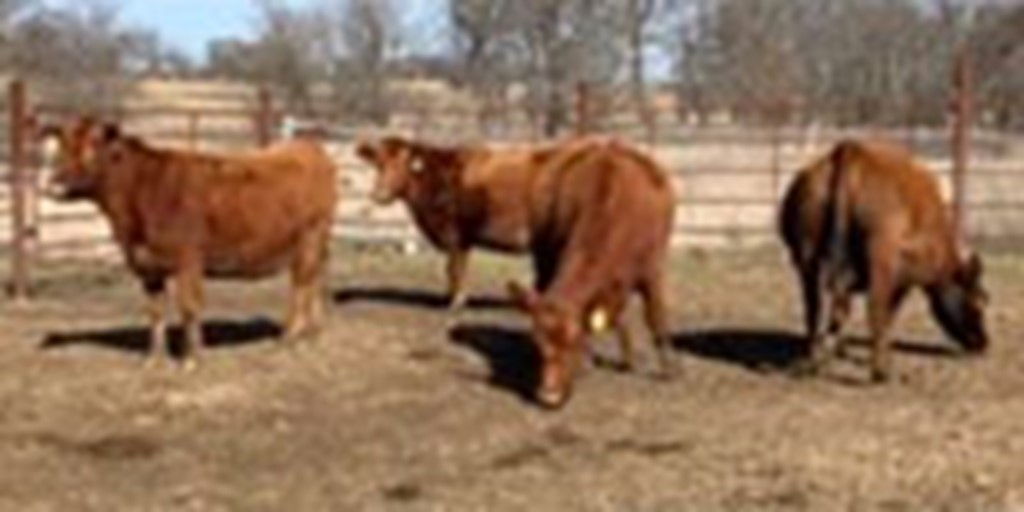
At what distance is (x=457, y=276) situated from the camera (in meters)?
13.7

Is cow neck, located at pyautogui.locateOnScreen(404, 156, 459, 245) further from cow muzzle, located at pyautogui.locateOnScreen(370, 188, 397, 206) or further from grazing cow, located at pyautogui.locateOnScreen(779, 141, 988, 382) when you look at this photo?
grazing cow, located at pyautogui.locateOnScreen(779, 141, 988, 382)

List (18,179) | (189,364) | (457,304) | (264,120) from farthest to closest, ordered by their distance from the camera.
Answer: (264,120), (18,179), (457,304), (189,364)

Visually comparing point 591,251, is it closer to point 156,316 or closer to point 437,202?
point 156,316

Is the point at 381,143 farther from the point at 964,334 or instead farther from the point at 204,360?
the point at 964,334

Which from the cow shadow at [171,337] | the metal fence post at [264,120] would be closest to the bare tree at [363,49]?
the metal fence post at [264,120]

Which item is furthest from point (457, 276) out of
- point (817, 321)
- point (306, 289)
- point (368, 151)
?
point (817, 321)

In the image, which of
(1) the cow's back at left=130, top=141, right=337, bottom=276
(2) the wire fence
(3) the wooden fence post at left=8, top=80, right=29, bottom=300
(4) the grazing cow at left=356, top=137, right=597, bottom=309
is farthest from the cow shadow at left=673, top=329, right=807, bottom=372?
(3) the wooden fence post at left=8, top=80, right=29, bottom=300

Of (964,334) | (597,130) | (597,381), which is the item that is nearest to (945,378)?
(964,334)

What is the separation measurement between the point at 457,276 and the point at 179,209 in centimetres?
320

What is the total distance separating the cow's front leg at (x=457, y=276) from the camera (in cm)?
1371

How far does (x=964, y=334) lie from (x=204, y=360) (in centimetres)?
430

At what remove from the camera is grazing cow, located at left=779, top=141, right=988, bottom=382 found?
10.6 m

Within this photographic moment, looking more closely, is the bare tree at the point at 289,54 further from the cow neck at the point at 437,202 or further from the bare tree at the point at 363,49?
the cow neck at the point at 437,202

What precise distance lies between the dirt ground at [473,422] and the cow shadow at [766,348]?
0.03m
